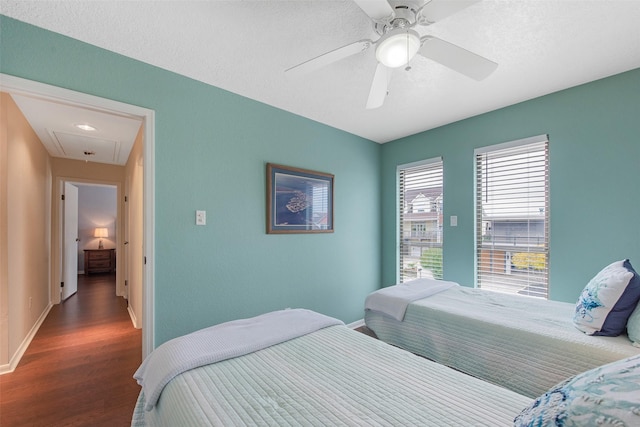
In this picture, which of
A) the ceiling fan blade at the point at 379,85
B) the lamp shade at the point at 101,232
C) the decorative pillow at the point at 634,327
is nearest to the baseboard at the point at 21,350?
the ceiling fan blade at the point at 379,85

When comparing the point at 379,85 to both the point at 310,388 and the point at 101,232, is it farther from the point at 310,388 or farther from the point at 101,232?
the point at 101,232

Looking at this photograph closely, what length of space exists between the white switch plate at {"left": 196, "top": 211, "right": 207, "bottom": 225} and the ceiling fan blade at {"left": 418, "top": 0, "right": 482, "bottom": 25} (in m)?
1.94

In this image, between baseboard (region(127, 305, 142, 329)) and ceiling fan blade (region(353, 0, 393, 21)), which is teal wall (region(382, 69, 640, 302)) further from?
baseboard (region(127, 305, 142, 329))

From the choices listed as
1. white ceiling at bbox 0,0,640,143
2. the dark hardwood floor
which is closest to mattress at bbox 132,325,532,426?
the dark hardwood floor

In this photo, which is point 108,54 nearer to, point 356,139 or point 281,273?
point 281,273

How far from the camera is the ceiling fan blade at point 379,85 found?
1.67m

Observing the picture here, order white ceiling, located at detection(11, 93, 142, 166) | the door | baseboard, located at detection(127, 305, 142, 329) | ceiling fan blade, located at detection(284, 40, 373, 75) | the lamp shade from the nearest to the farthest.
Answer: ceiling fan blade, located at detection(284, 40, 373, 75)
white ceiling, located at detection(11, 93, 142, 166)
baseboard, located at detection(127, 305, 142, 329)
the door
the lamp shade

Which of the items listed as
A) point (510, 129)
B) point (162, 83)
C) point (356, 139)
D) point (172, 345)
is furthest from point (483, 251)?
point (162, 83)

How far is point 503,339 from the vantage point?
64.2 inches

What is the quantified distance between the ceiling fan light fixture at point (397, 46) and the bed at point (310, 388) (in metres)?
1.51

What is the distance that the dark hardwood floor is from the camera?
1.76 metres

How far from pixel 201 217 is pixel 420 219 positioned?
2.55m

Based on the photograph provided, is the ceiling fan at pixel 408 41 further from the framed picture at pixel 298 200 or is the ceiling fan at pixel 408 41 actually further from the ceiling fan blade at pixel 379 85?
the framed picture at pixel 298 200

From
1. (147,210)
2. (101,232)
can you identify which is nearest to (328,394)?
(147,210)
